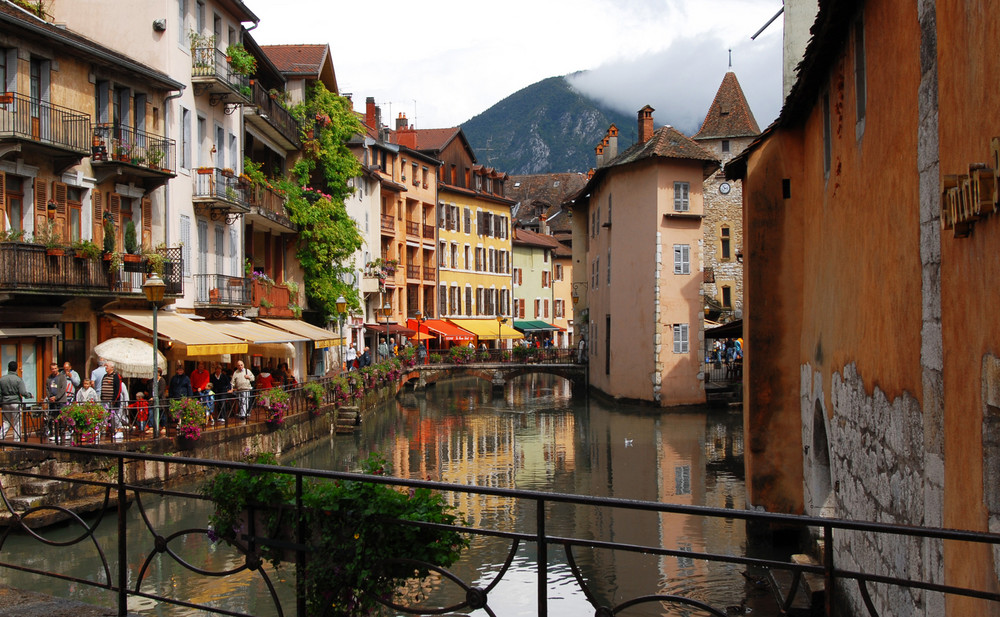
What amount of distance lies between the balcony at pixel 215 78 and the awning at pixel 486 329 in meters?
38.0

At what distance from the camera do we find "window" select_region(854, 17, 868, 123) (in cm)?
967

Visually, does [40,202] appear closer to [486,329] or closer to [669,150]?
[669,150]

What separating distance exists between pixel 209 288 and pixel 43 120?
8922 mm

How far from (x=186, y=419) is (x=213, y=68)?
40.5 feet

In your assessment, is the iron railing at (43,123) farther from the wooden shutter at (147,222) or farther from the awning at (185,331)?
the awning at (185,331)

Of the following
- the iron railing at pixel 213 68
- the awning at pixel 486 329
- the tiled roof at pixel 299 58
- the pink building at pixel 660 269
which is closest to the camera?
the iron railing at pixel 213 68

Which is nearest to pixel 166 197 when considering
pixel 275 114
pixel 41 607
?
pixel 275 114

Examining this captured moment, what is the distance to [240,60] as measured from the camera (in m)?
31.0

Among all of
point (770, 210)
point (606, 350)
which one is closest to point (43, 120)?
point (770, 210)

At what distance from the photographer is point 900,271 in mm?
7891

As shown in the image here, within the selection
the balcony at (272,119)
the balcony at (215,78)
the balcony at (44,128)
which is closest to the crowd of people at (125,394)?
the balcony at (44,128)

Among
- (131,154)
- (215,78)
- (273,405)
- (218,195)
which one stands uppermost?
(215,78)

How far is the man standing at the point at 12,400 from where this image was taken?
18420 mm

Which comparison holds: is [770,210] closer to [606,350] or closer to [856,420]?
[856,420]
